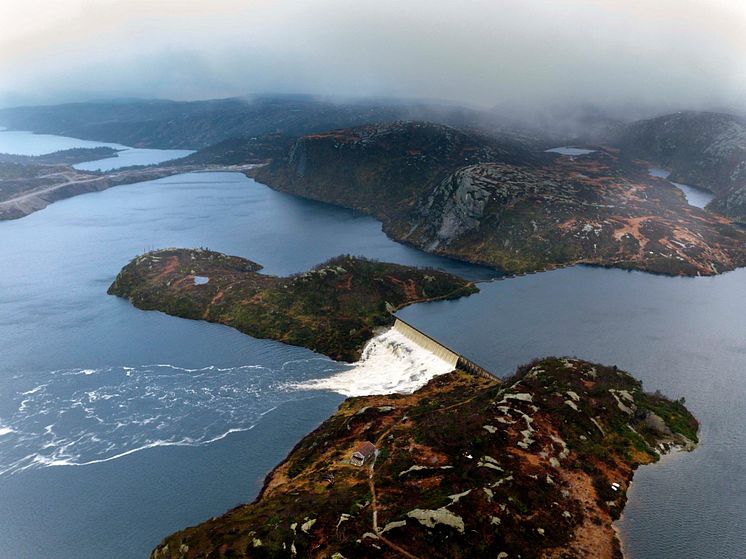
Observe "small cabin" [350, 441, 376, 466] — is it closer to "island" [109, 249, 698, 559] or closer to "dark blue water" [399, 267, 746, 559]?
"island" [109, 249, 698, 559]

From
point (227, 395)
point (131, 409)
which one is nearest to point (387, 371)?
point (227, 395)

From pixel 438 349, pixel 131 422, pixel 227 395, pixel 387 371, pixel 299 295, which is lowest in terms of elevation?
pixel 387 371

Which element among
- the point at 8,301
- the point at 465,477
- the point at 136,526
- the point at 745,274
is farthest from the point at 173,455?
the point at 745,274

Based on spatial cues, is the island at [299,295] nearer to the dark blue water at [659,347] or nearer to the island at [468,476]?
the dark blue water at [659,347]

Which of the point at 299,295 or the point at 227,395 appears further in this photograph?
the point at 299,295

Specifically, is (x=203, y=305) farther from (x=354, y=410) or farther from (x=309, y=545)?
(x=309, y=545)

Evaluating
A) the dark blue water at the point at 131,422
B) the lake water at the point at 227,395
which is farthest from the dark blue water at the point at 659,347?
the dark blue water at the point at 131,422

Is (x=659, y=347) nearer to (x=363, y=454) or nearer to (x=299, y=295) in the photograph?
(x=363, y=454)
